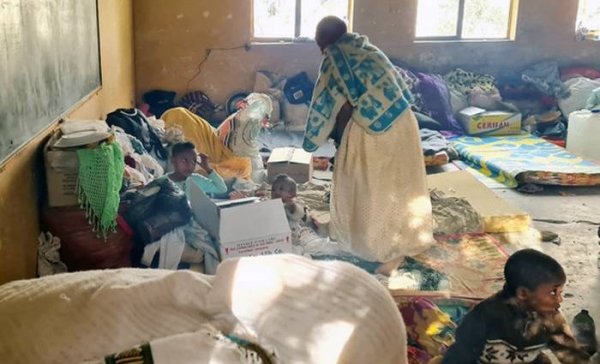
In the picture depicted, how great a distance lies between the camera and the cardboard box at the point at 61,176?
3078 millimetres

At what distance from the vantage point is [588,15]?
845 centimetres

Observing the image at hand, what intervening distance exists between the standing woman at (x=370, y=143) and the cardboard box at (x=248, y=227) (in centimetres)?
57

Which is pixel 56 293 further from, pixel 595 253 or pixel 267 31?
pixel 267 31

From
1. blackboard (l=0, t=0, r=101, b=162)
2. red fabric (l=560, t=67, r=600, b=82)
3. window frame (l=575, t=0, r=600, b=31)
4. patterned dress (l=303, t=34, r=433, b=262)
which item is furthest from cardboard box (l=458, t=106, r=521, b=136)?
blackboard (l=0, t=0, r=101, b=162)

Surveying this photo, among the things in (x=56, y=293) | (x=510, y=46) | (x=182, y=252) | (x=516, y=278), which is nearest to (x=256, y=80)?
(x=510, y=46)

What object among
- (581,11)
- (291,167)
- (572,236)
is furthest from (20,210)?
(581,11)

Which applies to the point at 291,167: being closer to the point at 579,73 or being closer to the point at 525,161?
the point at 525,161

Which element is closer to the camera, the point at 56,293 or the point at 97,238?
the point at 56,293

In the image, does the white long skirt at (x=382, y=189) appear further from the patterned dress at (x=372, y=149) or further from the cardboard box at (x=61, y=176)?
the cardboard box at (x=61, y=176)

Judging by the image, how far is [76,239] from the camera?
122 inches

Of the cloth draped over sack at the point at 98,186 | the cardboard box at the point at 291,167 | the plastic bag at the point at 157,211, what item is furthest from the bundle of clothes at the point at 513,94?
the cloth draped over sack at the point at 98,186

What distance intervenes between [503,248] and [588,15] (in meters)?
5.40

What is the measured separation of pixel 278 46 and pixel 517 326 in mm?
5806

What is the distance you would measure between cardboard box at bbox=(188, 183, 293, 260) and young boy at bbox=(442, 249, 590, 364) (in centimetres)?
123
